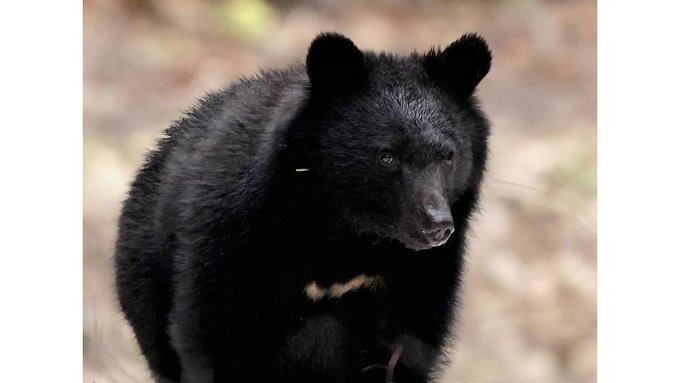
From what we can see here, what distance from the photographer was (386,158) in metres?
2.87

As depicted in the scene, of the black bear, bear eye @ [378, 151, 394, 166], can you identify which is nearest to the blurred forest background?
the black bear

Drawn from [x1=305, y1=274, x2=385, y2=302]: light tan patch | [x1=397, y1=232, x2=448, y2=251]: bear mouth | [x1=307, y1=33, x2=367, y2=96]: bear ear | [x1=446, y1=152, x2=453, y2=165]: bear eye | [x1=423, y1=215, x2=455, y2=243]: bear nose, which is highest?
[x1=307, y1=33, x2=367, y2=96]: bear ear

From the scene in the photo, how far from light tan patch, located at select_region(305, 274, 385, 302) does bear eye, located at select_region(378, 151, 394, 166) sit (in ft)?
1.58

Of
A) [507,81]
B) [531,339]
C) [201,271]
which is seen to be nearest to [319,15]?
[507,81]

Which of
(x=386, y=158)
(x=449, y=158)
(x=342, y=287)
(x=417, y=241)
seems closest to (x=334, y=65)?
(x=386, y=158)

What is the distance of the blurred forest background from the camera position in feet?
10.8

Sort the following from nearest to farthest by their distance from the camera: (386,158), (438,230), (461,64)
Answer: (438,230), (386,158), (461,64)

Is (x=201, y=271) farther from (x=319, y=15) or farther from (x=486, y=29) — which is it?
(x=486, y=29)

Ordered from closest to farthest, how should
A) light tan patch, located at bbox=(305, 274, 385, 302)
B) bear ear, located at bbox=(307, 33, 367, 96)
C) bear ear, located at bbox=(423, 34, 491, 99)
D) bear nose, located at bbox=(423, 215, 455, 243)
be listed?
bear nose, located at bbox=(423, 215, 455, 243)
bear ear, located at bbox=(307, 33, 367, 96)
bear ear, located at bbox=(423, 34, 491, 99)
light tan patch, located at bbox=(305, 274, 385, 302)

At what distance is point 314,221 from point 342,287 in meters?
0.31

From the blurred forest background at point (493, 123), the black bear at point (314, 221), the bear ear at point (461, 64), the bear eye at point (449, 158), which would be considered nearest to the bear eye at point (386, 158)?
the black bear at point (314, 221)

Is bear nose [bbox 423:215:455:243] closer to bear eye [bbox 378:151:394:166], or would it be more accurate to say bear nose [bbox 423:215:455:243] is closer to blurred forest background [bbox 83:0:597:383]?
bear eye [bbox 378:151:394:166]

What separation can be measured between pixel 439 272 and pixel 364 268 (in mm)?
248

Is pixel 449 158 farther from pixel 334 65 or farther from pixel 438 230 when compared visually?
pixel 334 65
